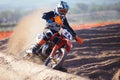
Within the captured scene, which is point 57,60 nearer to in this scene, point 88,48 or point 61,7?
point 61,7

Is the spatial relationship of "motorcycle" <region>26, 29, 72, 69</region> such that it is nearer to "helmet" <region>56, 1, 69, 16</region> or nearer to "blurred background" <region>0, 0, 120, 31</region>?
"helmet" <region>56, 1, 69, 16</region>

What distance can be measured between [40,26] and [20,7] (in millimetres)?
7962

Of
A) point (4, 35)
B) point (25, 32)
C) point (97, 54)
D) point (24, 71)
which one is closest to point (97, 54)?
point (97, 54)

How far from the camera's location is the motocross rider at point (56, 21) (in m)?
9.88

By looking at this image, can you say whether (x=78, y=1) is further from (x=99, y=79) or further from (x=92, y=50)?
(x=99, y=79)

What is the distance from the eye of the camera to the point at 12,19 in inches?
971

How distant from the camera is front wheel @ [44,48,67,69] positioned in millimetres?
9820

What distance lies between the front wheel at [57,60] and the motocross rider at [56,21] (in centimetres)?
24

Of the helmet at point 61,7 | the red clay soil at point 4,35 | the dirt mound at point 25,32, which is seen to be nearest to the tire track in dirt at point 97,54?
the dirt mound at point 25,32

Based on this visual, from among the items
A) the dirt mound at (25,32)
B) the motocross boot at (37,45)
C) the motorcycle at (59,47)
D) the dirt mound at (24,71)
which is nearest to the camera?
the dirt mound at (24,71)

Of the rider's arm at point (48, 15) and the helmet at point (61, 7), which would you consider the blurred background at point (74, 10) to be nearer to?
the rider's arm at point (48, 15)

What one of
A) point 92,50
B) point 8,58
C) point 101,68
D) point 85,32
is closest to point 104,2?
point 85,32

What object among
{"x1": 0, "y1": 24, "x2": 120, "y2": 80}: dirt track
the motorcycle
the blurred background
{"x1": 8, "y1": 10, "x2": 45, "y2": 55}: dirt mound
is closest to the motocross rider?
the motorcycle

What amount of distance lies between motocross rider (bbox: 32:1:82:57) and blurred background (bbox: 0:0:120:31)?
28.4 ft
